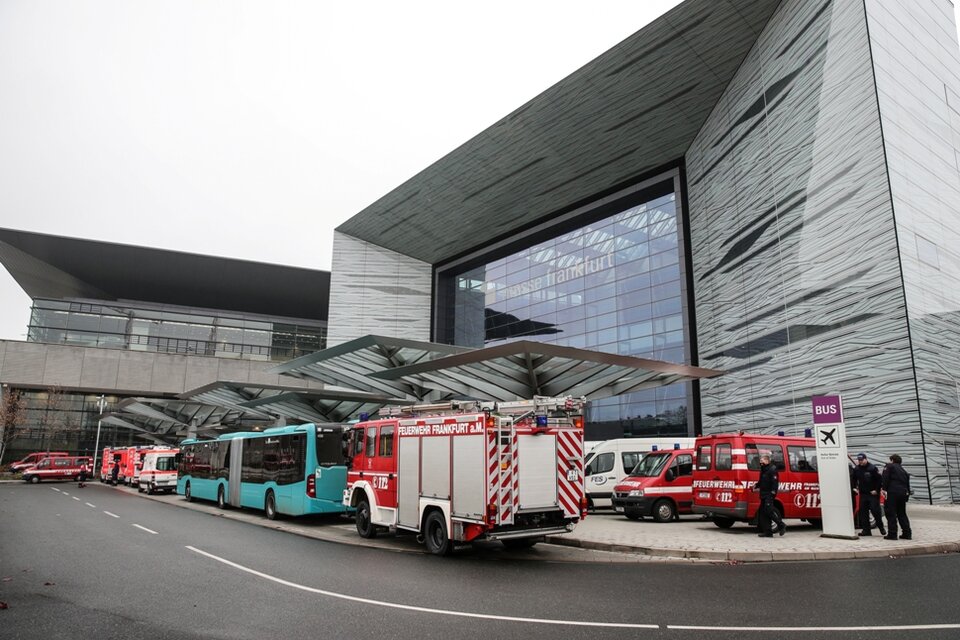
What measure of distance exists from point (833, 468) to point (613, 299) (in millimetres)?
25295

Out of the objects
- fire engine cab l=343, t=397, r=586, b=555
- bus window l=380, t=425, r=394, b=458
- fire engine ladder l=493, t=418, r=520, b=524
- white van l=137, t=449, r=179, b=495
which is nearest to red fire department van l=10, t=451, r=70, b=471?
white van l=137, t=449, r=179, b=495

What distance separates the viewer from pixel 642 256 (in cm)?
3684

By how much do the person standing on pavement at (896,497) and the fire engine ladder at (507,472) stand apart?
733 cm

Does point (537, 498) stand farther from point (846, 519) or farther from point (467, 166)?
point (467, 166)

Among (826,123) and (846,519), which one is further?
(826,123)

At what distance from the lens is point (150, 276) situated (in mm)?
58156

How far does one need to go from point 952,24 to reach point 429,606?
31380 mm

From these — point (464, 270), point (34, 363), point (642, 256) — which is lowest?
point (34, 363)

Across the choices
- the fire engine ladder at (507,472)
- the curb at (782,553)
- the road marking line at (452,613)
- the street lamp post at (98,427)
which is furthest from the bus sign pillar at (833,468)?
the street lamp post at (98,427)

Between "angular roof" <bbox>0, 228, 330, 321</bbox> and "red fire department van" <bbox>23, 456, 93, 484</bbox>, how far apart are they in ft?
57.9

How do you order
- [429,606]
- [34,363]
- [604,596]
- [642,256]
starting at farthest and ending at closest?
[34,363] < [642,256] < [604,596] < [429,606]

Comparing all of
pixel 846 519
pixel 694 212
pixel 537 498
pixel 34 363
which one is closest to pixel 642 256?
pixel 694 212

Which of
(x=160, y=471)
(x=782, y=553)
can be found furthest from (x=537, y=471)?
(x=160, y=471)

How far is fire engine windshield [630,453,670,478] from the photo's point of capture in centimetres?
1723
